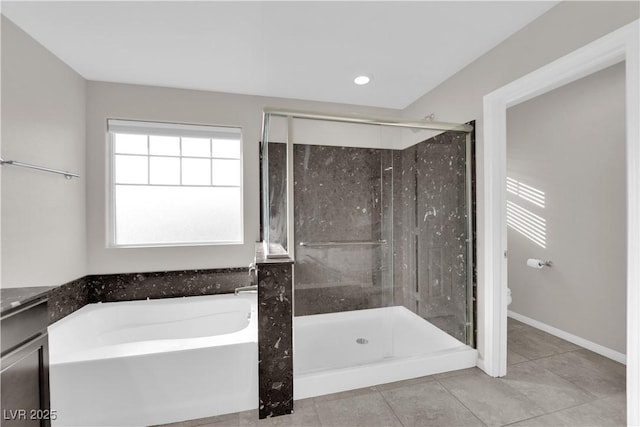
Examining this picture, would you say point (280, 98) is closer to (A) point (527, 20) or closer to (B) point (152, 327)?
(A) point (527, 20)

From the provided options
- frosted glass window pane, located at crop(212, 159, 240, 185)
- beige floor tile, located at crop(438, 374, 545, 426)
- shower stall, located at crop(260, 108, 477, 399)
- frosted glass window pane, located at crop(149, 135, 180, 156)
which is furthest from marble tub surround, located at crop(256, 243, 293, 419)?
frosted glass window pane, located at crop(149, 135, 180, 156)

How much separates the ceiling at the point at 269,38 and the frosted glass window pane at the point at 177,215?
38.4 inches

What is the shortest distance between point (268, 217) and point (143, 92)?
5.54 ft

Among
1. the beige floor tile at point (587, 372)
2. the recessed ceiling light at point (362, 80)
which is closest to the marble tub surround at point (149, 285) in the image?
the recessed ceiling light at point (362, 80)

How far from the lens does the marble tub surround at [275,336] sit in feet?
5.32

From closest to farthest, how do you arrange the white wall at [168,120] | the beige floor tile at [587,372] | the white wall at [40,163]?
the white wall at [40,163] → the beige floor tile at [587,372] → the white wall at [168,120]

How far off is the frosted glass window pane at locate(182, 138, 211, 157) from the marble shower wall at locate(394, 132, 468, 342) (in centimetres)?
179

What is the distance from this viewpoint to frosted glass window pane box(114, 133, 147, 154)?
257 centimetres

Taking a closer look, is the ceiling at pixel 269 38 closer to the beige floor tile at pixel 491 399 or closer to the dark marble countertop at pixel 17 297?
the dark marble countertop at pixel 17 297

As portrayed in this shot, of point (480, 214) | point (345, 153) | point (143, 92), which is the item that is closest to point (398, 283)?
point (480, 214)

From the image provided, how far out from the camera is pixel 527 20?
67.4 inches

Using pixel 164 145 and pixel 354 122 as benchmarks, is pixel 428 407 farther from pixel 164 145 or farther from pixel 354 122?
pixel 164 145

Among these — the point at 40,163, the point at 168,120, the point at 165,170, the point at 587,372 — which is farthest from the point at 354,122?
the point at 587,372

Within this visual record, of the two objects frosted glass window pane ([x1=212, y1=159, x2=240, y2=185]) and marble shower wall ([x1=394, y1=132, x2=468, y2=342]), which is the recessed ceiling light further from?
frosted glass window pane ([x1=212, y1=159, x2=240, y2=185])
